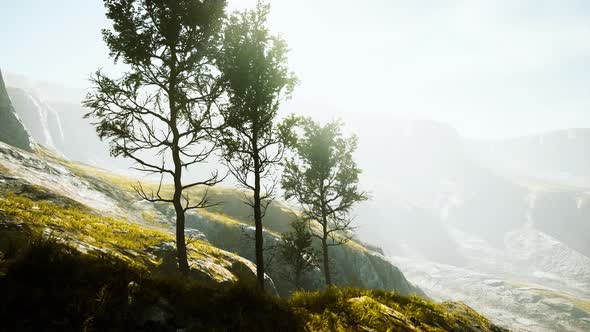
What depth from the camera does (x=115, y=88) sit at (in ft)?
40.9

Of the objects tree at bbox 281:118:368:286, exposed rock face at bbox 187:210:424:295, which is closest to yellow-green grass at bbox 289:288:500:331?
tree at bbox 281:118:368:286

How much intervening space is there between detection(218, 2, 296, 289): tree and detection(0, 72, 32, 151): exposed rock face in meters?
45.5

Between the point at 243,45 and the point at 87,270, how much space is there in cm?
1144

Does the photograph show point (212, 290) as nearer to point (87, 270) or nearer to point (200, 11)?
point (87, 270)

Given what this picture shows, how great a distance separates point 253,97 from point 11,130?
165 feet

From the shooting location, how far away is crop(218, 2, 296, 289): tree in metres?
14.1

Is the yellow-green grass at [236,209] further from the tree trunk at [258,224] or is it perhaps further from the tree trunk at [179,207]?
the tree trunk at [179,207]

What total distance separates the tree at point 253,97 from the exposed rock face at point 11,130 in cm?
4548

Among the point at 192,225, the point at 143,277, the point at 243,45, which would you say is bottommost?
the point at 192,225

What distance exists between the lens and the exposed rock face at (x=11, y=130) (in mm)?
44031

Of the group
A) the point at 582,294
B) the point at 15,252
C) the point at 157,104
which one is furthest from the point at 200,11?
the point at 582,294

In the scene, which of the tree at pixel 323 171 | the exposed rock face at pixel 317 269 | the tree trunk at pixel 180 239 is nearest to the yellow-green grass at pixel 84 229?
the tree trunk at pixel 180 239

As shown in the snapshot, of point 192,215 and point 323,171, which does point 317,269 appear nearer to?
point 192,215

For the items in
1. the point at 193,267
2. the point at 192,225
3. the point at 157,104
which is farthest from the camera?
the point at 192,225
